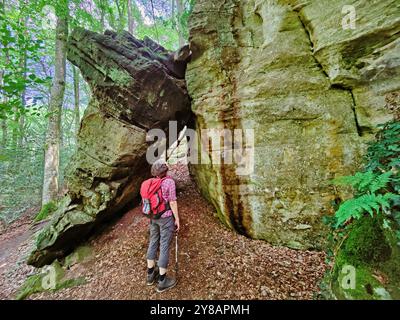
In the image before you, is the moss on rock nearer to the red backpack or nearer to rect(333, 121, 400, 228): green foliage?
rect(333, 121, 400, 228): green foliage

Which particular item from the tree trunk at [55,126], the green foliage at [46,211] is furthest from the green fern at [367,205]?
the green foliage at [46,211]

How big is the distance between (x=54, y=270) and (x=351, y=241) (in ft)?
22.3

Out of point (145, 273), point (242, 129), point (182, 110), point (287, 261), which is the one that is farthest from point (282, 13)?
point (145, 273)

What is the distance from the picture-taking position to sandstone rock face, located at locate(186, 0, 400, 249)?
3.88m

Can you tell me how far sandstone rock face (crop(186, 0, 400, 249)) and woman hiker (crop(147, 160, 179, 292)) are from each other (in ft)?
6.12

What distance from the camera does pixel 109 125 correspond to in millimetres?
6074

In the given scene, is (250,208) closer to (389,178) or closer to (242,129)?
(242,129)

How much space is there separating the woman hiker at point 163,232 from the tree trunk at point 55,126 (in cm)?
690

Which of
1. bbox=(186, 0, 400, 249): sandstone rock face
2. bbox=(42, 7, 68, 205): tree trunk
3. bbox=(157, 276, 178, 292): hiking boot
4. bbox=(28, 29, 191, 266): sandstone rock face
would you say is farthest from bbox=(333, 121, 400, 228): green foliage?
bbox=(42, 7, 68, 205): tree trunk

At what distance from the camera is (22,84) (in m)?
4.23

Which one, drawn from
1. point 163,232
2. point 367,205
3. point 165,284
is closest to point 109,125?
point 163,232

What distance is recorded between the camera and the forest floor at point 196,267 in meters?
3.66

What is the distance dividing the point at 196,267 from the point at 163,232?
1109 mm

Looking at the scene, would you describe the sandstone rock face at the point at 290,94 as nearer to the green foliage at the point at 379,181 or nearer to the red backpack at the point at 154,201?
the green foliage at the point at 379,181
